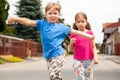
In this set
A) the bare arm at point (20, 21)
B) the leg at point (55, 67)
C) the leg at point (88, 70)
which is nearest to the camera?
the bare arm at point (20, 21)

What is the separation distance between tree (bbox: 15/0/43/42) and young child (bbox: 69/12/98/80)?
199 feet

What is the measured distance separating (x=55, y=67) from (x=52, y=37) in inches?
16.3

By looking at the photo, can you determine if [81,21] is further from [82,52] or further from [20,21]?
[20,21]

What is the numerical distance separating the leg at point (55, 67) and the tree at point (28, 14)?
62.1m

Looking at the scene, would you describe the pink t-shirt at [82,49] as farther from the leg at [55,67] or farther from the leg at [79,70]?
the leg at [55,67]

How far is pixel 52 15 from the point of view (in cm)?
563

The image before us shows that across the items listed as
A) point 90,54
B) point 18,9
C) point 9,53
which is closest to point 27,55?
point 9,53

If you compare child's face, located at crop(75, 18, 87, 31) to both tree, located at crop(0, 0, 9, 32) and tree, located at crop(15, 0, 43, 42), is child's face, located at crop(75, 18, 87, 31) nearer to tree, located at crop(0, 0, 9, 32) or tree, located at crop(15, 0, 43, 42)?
tree, located at crop(0, 0, 9, 32)

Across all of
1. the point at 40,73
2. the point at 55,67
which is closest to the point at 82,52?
the point at 55,67

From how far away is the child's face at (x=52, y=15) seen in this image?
558 cm

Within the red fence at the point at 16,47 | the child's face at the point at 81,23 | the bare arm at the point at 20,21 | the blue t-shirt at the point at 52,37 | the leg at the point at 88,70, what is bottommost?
the red fence at the point at 16,47

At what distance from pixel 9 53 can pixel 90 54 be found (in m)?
39.6

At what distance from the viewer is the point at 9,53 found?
46.3m

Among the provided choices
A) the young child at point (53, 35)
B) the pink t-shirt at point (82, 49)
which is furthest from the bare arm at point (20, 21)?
the pink t-shirt at point (82, 49)
